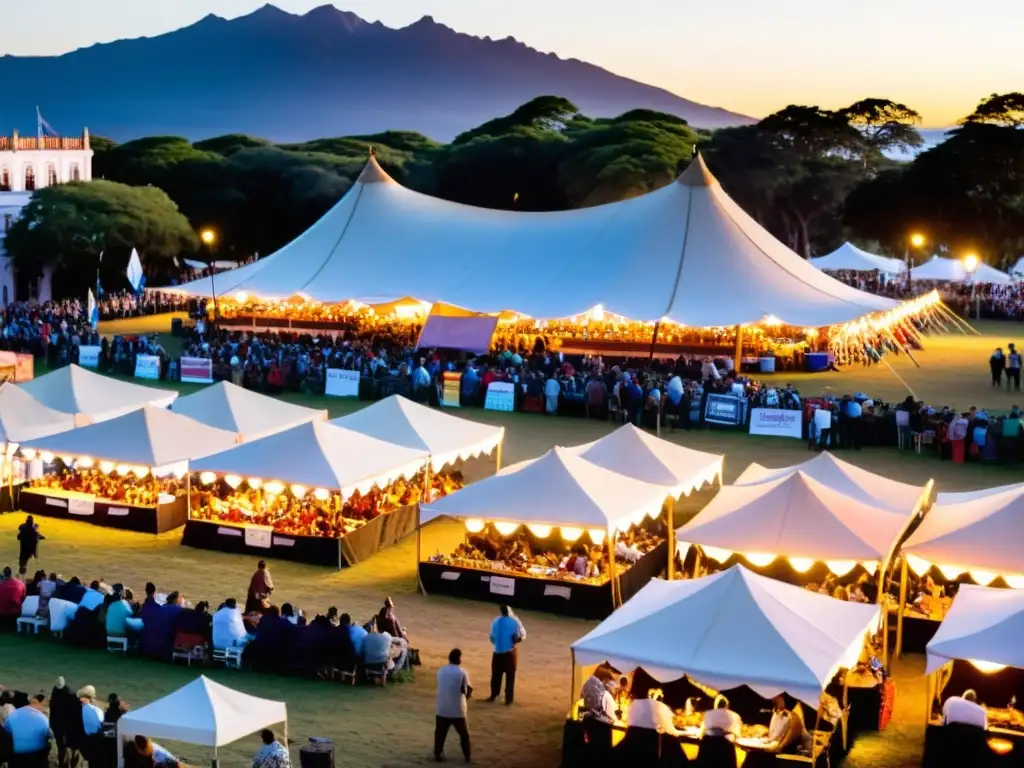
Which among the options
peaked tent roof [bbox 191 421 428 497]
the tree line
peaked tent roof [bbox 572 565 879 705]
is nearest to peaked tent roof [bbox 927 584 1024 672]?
peaked tent roof [bbox 572 565 879 705]

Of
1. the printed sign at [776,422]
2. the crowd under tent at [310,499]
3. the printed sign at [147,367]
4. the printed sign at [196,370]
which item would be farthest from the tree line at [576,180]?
the crowd under tent at [310,499]

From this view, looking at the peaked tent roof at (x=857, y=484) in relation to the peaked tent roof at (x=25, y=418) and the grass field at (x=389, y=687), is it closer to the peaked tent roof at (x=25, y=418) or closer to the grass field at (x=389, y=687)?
the grass field at (x=389, y=687)

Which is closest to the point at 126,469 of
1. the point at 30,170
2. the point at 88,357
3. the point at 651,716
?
the point at 651,716

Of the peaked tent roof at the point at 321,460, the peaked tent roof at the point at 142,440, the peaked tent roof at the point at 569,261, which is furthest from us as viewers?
the peaked tent roof at the point at 569,261

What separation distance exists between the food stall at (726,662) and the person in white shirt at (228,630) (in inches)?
139

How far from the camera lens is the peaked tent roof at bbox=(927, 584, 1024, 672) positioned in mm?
9914

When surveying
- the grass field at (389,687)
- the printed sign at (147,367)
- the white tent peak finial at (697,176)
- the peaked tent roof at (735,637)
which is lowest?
the grass field at (389,687)

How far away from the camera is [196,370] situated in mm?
29812

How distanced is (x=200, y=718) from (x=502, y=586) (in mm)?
6433

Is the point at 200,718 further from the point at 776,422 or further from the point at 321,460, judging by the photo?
the point at 776,422

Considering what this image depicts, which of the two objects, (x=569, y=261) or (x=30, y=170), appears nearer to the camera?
(x=569, y=261)

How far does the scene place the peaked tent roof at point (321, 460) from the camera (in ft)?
53.0

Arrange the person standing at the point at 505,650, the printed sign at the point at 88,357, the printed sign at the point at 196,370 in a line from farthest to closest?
the printed sign at the point at 88,357
the printed sign at the point at 196,370
the person standing at the point at 505,650

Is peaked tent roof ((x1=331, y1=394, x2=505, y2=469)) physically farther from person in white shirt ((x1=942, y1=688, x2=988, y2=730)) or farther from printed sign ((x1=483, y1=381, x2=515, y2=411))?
person in white shirt ((x1=942, y1=688, x2=988, y2=730))
